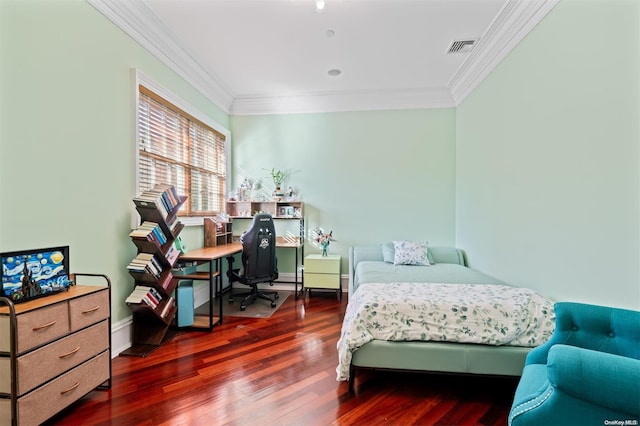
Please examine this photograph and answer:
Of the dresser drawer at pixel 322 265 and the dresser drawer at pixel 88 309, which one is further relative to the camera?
the dresser drawer at pixel 322 265

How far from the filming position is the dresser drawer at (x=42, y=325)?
1.33 metres

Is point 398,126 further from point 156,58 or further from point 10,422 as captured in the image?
point 10,422

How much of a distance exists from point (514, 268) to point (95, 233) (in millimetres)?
3702

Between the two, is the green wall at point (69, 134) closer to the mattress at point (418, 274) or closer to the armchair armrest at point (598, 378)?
the mattress at point (418, 274)

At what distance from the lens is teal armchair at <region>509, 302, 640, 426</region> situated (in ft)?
3.22

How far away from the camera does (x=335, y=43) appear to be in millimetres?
2869

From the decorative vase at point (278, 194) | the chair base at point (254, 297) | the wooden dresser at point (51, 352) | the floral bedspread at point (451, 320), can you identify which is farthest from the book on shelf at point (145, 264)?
the decorative vase at point (278, 194)

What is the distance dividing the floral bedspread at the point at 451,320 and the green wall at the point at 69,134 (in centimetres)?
210

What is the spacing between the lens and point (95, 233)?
2.13 metres

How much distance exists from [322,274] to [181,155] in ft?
7.99

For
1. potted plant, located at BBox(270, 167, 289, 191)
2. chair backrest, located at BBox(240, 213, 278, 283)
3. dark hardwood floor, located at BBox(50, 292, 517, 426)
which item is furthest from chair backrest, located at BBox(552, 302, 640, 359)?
potted plant, located at BBox(270, 167, 289, 191)

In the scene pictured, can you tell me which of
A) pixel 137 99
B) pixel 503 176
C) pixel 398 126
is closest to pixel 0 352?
pixel 137 99

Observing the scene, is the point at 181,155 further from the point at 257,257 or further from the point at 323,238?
the point at 323,238

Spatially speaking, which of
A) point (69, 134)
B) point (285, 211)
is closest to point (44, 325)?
point (69, 134)
